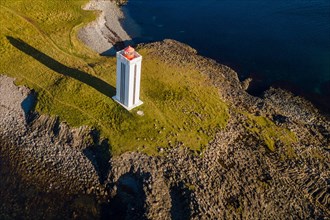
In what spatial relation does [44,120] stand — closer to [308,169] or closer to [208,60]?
[208,60]

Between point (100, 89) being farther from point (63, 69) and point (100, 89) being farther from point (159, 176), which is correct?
point (159, 176)

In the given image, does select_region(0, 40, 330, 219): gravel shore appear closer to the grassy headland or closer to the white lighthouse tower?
the grassy headland

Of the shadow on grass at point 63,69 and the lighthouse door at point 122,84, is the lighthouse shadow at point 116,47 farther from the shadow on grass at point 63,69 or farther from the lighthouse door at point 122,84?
the lighthouse door at point 122,84

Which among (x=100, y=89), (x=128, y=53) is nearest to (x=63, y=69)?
(x=100, y=89)

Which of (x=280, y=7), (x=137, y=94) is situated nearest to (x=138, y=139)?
(x=137, y=94)

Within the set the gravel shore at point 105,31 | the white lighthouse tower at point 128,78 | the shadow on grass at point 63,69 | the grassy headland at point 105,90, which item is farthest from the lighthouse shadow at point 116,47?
the white lighthouse tower at point 128,78

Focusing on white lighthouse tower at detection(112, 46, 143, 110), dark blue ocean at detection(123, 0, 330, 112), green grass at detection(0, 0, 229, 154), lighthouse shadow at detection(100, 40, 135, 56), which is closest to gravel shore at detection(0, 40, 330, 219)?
green grass at detection(0, 0, 229, 154)
